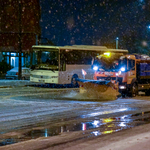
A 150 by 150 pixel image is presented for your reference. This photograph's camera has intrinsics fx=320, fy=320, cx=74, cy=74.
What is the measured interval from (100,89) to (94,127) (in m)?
8.07

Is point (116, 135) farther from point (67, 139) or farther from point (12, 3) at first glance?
point (12, 3)

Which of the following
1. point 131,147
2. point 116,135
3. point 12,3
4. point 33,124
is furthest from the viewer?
point 12,3

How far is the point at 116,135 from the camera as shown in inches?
310

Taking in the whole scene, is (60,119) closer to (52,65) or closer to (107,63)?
(107,63)

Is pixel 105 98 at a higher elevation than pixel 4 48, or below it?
below

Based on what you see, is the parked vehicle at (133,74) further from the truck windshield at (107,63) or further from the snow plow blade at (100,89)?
the snow plow blade at (100,89)

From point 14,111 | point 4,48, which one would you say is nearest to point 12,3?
point 4,48

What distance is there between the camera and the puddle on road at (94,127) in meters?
7.92

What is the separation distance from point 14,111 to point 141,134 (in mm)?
5491

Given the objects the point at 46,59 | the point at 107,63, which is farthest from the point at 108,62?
the point at 46,59

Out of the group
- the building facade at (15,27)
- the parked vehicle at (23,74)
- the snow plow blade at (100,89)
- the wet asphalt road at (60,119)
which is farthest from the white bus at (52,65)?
the building facade at (15,27)

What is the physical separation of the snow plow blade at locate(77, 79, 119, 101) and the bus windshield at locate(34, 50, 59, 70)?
311 inches

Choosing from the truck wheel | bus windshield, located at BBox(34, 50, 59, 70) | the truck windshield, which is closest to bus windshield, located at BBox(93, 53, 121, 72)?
the truck windshield

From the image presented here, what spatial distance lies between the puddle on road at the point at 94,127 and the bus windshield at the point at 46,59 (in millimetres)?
14616
